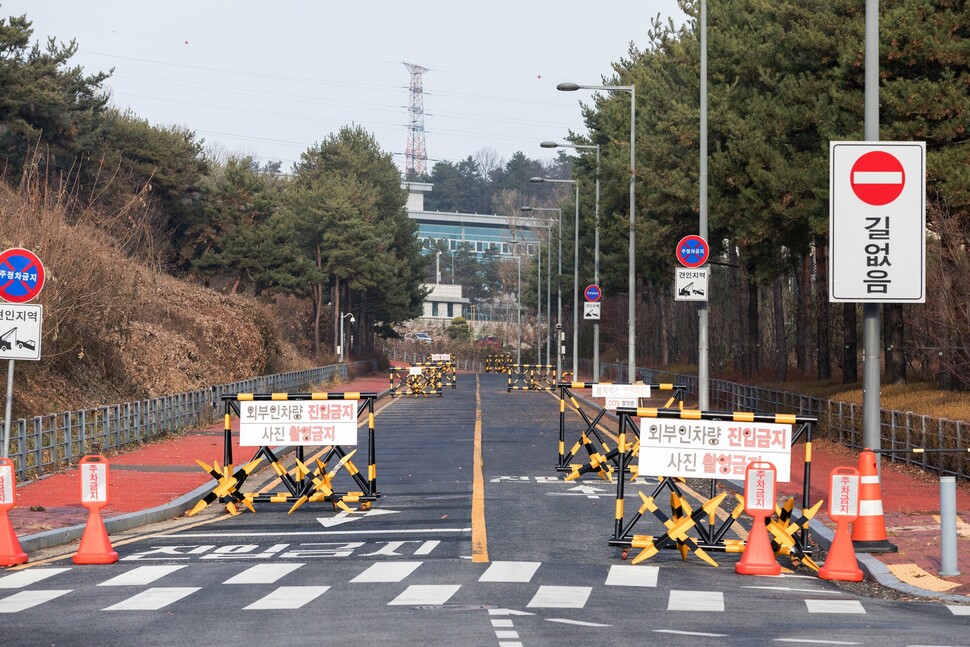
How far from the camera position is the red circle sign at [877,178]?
15.2 meters

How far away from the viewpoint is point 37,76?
176 feet

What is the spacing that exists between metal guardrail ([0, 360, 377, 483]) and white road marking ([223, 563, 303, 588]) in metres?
9.66

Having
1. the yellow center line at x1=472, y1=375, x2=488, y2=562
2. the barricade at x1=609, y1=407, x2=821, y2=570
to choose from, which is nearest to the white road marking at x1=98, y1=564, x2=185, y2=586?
the yellow center line at x1=472, y1=375, x2=488, y2=562

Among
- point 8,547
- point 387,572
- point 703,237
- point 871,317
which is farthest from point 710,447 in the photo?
point 703,237

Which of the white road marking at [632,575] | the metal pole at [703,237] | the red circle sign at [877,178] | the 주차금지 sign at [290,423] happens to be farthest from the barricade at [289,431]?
the metal pole at [703,237]

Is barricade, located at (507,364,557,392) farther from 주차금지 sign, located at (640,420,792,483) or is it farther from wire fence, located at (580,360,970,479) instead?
주차금지 sign, located at (640,420,792,483)

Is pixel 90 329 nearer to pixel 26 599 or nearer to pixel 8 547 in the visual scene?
pixel 8 547

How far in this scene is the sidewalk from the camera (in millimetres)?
13422

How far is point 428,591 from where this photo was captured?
11969mm

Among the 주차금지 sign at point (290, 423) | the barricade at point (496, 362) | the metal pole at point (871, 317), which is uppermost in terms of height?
the metal pole at point (871, 317)

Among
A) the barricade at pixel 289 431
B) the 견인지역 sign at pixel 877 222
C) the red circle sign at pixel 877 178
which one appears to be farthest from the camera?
the barricade at pixel 289 431

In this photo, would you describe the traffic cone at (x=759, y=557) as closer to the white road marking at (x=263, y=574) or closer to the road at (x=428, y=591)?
the road at (x=428, y=591)

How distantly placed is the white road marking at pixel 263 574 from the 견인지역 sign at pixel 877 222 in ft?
20.4

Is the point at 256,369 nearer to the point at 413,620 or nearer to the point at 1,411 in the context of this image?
the point at 1,411
